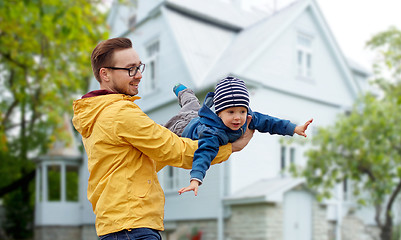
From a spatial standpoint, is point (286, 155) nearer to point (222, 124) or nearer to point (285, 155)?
point (285, 155)

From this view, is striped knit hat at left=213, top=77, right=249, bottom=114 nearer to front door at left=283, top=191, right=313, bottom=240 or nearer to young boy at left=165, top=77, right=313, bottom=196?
young boy at left=165, top=77, right=313, bottom=196

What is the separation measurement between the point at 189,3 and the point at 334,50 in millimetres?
4592

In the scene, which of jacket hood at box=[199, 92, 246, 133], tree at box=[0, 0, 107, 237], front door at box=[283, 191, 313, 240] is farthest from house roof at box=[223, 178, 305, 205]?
jacket hood at box=[199, 92, 246, 133]

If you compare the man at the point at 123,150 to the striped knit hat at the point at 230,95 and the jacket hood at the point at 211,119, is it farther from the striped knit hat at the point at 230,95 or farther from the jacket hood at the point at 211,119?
the striped knit hat at the point at 230,95

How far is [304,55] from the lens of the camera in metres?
15.0

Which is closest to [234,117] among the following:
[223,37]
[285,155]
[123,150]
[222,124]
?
[222,124]

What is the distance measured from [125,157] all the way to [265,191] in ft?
33.8

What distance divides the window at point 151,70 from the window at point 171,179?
2.40 meters

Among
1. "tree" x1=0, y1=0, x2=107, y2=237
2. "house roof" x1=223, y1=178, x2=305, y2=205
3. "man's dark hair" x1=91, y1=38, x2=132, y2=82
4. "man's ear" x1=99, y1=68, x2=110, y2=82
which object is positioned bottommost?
"house roof" x1=223, y1=178, x2=305, y2=205

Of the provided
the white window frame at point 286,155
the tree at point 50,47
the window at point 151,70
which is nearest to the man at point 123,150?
the tree at point 50,47

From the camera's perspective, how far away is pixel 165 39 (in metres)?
14.8

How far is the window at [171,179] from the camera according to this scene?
562 inches

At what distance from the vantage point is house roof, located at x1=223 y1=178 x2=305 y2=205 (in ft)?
39.9

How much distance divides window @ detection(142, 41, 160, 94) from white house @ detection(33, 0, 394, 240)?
4cm
